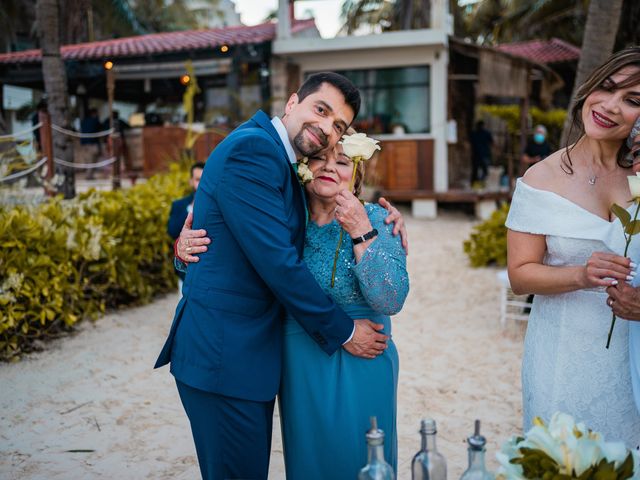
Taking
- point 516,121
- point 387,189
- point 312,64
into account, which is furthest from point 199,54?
point 516,121

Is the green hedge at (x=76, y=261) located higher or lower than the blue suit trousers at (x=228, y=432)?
lower

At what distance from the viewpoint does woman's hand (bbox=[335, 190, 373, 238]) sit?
234cm

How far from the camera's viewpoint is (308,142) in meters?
2.51

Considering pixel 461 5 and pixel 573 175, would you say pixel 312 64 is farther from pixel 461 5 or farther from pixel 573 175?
pixel 461 5

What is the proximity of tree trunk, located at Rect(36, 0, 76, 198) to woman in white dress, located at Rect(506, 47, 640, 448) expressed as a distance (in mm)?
7800

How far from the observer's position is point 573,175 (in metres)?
2.46

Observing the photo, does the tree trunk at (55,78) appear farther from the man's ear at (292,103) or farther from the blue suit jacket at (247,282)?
the blue suit jacket at (247,282)

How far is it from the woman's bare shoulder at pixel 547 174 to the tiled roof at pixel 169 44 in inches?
560

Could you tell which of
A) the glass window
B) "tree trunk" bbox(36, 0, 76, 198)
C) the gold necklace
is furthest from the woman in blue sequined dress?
the glass window

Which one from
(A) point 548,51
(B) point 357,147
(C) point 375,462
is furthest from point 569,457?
(A) point 548,51

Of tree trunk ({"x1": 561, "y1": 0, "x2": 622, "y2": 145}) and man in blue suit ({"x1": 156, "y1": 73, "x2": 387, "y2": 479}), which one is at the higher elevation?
tree trunk ({"x1": 561, "y1": 0, "x2": 622, "y2": 145})

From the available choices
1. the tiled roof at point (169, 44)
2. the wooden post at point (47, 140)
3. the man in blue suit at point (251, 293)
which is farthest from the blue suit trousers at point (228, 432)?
the tiled roof at point (169, 44)

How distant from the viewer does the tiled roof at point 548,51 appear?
69.2ft

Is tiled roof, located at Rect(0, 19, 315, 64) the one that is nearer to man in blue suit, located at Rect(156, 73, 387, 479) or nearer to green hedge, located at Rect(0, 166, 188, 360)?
green hedge, located at Rect(0, 166, 188, 360)
